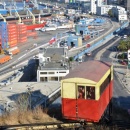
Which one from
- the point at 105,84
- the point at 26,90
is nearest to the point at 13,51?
the point at 26,90

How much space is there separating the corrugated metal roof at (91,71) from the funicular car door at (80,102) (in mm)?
108

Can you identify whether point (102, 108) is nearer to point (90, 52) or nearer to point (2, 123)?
point (2, 123)

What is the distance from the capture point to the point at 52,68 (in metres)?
5.82

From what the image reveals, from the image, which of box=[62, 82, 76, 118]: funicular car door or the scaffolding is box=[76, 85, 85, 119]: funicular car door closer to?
box=[62, 82, 76, 118]: funicular car door

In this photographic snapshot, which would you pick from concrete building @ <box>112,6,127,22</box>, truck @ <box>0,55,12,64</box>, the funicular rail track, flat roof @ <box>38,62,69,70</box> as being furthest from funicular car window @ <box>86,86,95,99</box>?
concrete building @ <box>112,6,127,22</box>

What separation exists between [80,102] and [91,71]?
1.06 feet

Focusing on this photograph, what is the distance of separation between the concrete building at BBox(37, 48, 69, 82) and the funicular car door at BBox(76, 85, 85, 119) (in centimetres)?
297

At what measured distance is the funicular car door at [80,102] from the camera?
2.61m

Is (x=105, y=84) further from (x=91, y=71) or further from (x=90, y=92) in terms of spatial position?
(x=90, y=92)

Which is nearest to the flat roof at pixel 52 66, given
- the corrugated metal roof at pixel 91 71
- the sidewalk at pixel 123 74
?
the sidewalk at pixel 123 74

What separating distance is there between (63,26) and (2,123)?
13516mm

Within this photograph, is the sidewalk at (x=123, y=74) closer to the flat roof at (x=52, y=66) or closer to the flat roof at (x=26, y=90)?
the flat roof at (x=52, y=66)

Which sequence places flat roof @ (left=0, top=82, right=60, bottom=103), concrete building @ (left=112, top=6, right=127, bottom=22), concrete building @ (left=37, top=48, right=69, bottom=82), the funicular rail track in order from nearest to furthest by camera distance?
the funicular rail track < flat roof @ (left=0, top=82, right=60, bottom=103) < concrete building @ (left=37, top=48, right=69, bottom=82) < concrete building @ (left=112, top=6, right=127, bottom=22)

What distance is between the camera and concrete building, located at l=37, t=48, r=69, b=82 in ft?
18.7
